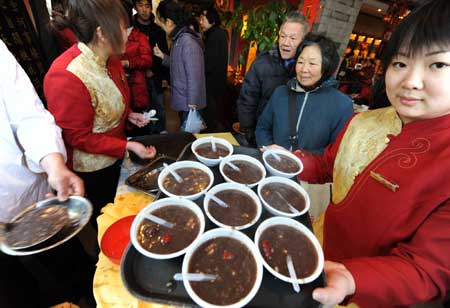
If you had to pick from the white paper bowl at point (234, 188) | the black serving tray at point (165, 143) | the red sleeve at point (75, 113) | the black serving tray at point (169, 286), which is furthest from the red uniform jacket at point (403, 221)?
the red sleeve at point (75, 113)

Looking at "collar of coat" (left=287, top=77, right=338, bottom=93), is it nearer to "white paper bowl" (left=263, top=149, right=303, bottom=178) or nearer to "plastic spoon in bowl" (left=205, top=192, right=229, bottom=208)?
"white paper bowl" (left=263, top=149, right=303, bottom=178)

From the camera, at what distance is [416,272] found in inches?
33.9

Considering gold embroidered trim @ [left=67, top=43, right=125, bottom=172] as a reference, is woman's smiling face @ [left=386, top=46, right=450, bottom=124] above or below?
above

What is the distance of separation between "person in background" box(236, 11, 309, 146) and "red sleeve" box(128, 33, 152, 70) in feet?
6.10

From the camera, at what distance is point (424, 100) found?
94 cm

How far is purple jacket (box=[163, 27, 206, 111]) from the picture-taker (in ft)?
11.1

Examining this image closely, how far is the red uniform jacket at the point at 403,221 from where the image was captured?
33.7 inches

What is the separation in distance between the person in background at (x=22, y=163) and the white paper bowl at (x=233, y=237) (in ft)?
2.73

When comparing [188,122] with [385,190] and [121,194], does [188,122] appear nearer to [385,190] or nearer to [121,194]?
[121,194]

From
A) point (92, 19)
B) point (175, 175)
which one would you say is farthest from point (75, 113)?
point (175, 175)

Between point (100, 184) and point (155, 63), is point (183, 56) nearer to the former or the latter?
point (155, 63)

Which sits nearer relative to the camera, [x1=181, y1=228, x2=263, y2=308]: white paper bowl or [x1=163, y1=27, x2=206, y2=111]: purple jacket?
[x1=181, y1=228, x2=263, y2=308]: white paper bowl

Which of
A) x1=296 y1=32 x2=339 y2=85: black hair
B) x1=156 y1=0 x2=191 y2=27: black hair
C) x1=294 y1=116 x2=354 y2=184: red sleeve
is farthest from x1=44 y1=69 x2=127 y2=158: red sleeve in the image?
→ x1=156 y1=0 x2=191 y2=27: black hair

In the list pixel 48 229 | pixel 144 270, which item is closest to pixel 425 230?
pixel 144 270
